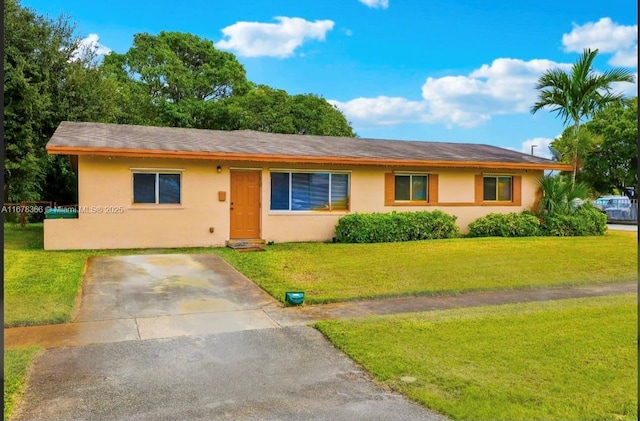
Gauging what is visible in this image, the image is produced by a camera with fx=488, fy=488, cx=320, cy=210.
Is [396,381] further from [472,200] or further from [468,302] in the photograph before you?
[472,200]

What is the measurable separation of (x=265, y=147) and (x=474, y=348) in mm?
10654

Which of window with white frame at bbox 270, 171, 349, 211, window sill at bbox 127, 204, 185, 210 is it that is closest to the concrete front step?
window with white frame at bbox 270, 171, 349, 211

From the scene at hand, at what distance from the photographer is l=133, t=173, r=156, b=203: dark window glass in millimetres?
12375

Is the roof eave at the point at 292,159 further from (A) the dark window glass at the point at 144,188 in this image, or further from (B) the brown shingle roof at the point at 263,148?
(A) the dark window glass at the point at 144,188

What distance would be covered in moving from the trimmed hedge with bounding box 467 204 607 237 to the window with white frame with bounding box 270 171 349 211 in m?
4.57

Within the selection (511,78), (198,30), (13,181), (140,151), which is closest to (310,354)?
(140,151)

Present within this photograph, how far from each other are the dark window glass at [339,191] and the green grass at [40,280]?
3993mm

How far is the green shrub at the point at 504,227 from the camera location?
15430mm

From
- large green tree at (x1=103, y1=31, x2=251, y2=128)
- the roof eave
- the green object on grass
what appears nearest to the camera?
the green object on grass

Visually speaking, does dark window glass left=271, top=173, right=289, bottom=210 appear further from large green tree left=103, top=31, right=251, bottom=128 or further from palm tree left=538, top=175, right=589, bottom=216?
large green tree left=103, top=31, right=251, bottom=128

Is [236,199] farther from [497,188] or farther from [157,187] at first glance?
[497,188]

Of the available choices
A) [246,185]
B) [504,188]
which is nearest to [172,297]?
[246,185]

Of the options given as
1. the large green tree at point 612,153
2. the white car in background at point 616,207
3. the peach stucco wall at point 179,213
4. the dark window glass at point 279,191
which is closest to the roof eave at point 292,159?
the peach stucco wall at point 179,213

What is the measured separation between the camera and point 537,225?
51.6 ft
